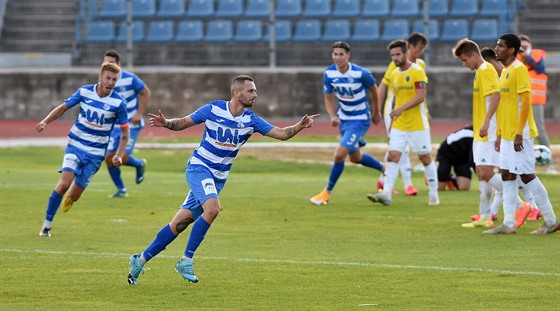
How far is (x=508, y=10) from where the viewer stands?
31953mm

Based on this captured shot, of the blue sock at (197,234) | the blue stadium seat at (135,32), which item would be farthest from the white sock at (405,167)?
the blue stadium seat at (135,32)

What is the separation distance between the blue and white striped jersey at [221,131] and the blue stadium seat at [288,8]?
22.8 meters

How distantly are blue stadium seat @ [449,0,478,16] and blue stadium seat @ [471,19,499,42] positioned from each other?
578 millimetres

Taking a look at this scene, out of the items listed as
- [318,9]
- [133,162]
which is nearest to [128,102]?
[133,162]

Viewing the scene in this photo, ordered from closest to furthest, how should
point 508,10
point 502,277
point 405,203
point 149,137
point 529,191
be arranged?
1. point 502,277
2. point 529,191
3. point 405,203
4. point 149,137
5. point 508,10

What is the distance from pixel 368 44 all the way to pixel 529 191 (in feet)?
60.7

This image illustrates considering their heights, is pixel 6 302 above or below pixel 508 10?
below

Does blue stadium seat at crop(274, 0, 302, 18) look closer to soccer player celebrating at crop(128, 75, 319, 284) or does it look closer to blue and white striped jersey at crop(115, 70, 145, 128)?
blue and white striped jersey at crop(115, 70, 145, 128)

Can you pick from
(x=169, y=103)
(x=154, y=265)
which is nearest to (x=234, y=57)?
(x=169, y=103)

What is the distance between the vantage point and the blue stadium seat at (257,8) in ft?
108

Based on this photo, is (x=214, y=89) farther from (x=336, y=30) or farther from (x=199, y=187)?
(x=199, y=187)

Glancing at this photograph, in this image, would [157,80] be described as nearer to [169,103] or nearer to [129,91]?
[169,103]

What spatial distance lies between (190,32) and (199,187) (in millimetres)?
23569

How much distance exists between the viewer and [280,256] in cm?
1162
